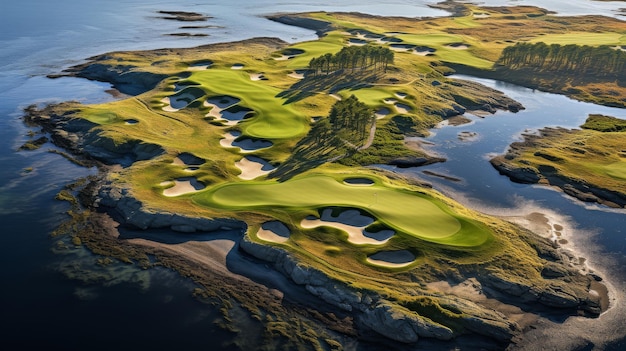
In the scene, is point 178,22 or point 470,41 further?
point 178,22

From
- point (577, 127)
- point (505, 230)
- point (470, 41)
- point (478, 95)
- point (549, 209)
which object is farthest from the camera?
point (470, 41)

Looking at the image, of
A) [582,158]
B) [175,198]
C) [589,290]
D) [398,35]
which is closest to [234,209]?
[175,198]

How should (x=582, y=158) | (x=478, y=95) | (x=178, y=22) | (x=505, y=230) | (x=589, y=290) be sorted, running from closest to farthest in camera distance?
(x=589, y=290) → (x=505, y=230) → (x=582, y=158) → (x=478, y=95) → (x=178, y=22)

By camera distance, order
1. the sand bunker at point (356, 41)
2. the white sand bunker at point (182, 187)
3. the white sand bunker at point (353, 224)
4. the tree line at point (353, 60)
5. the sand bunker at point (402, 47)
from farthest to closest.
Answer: the sand bunker at point (356, 41) → the sand bunker at point (402, 47) → the tree line at point (353, 60) → the white sand bunker at point (182, 187) → the white sand bunker at point (353, 224)

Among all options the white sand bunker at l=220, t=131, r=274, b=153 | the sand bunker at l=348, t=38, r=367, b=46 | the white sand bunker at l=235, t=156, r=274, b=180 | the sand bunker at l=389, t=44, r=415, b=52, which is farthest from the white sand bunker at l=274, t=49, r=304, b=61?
the white sand bunker at l=235, t=156, r=274, b=180

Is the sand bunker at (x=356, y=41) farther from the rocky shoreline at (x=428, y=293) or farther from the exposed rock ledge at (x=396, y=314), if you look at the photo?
the exposed rock ledge at (x=396, y=314)

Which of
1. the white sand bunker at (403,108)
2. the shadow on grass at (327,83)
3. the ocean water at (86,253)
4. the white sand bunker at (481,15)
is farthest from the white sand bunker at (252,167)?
the white sand bunker at (481,15)

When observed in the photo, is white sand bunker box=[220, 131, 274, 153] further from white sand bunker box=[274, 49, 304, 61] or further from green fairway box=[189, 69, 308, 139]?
white sand bunker box=[274, 49, 304, 61]

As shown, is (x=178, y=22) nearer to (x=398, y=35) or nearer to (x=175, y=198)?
(x=398, y=35)
